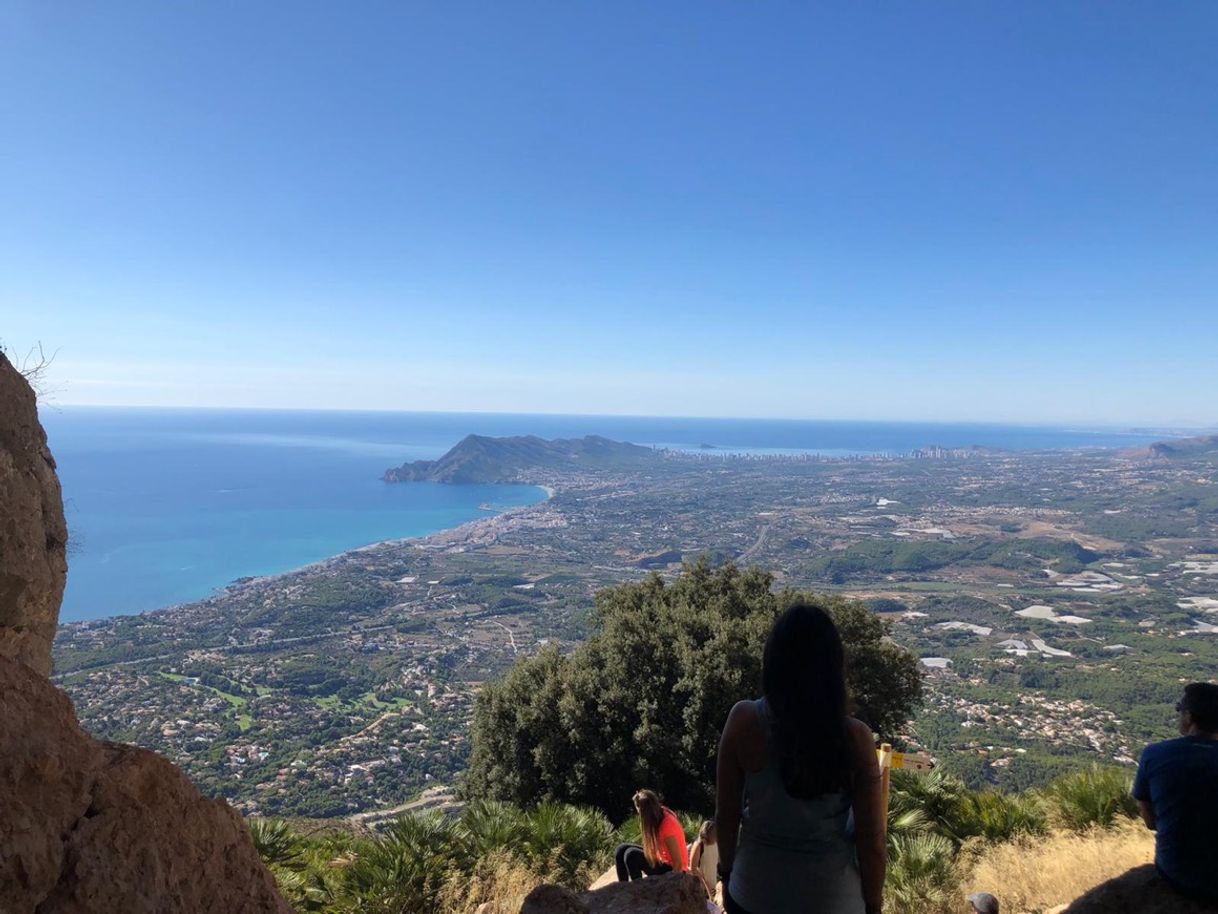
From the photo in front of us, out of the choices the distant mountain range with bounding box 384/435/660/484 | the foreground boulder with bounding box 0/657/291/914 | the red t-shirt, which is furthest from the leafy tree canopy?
the distant mountain range with bounding box 384/435/660/484

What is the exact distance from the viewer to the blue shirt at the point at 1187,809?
3137 mm

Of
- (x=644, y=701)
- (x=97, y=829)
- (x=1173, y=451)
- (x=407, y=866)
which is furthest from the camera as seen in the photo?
(x=1173, y=451)

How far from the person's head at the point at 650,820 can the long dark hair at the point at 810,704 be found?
2.85 m

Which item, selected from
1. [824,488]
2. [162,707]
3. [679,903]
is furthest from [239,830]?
[824,488]

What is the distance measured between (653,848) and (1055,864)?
3314mm

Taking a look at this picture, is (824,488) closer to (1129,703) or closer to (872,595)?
(872,595)

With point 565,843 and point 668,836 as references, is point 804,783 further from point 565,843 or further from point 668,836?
point 565,843

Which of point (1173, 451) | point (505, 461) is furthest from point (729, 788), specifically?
point (1173, 451)

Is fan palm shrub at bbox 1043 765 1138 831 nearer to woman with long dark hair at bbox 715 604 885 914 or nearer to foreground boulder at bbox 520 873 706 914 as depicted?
foreground boulder at bbox 520 873 706 914

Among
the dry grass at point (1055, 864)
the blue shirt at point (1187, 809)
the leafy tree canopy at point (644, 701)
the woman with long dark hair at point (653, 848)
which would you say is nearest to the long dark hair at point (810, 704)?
the blue shirt at point (1187, 809)

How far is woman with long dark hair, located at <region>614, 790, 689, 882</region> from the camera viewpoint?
4.62m

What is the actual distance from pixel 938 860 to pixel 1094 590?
7073cm

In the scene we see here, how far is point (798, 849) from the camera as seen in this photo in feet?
7.48

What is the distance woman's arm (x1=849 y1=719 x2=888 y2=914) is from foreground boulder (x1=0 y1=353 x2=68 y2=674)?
500 cm
